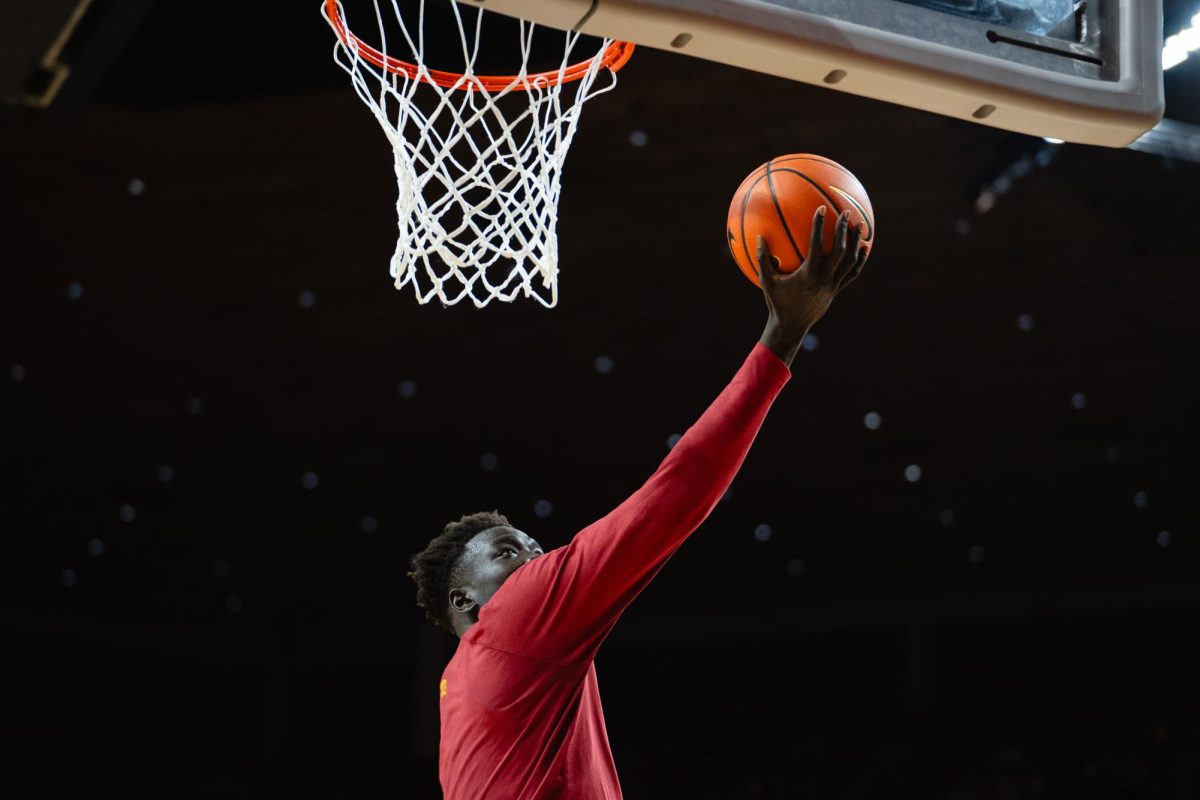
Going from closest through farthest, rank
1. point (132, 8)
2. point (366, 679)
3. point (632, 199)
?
point (132, 8), point (632, 199), point (366, 679)

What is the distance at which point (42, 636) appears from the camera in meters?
12.5

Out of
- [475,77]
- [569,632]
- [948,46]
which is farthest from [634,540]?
[475,77]

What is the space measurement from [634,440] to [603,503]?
3.86 ft

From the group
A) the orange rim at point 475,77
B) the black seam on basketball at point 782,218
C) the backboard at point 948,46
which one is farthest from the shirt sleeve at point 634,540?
the orange rim at point 475,77

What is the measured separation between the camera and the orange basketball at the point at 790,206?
2264 millimetres

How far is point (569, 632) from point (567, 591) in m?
0.08

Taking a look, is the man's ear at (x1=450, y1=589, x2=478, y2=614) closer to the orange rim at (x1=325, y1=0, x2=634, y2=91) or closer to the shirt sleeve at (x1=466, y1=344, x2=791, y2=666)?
the shirt sleeve at (x1=466, y1=344, x2=791, y2=666)

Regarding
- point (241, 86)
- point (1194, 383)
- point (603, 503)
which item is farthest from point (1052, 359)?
point (241, 86)

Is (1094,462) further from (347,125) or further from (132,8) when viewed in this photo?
(132,8)

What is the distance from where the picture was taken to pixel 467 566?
257cm

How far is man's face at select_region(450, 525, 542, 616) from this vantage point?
2.53m

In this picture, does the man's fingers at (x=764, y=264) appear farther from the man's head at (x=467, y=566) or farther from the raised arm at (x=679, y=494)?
the man's head at (x=467, y=566)

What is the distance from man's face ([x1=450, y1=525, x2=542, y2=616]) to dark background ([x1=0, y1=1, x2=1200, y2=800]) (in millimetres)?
2937

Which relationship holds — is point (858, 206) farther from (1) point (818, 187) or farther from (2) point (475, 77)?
(2) point (475, 77)
